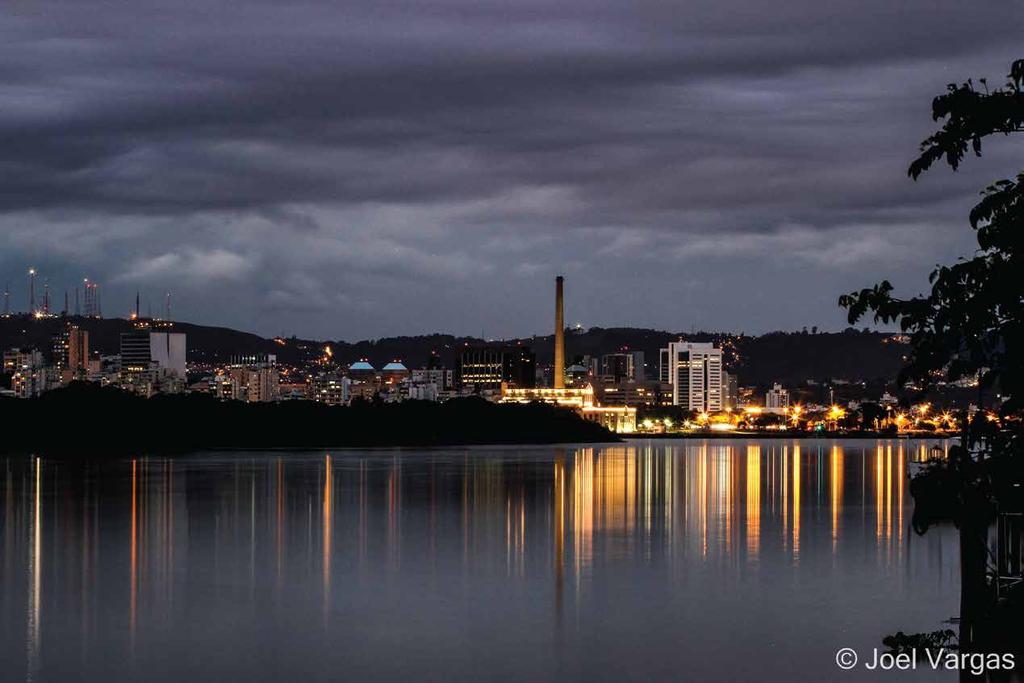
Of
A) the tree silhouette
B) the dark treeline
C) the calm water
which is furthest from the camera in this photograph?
the dark treeline

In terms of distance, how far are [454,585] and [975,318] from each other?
18.2 m

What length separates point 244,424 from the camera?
132375mm

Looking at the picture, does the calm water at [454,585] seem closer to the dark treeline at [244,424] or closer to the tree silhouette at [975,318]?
the tree silhouette at [975,318]

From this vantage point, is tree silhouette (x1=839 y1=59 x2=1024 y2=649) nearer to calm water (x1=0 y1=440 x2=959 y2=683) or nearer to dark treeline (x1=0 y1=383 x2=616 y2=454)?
calm water (x1=0 y1=440 x2=959 y2=683)

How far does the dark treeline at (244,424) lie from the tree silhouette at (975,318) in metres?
101

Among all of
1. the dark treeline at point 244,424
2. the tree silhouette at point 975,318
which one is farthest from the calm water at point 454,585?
the dark treeline at point 244,424

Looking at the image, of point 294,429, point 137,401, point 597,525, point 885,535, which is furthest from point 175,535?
point 294,429

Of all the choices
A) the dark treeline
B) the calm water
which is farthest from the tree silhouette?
the dark treeline

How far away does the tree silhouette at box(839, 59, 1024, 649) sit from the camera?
1145 cm

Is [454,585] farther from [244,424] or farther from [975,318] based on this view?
[244,424]

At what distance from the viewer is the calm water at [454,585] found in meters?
20.5

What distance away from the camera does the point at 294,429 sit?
5384 inches

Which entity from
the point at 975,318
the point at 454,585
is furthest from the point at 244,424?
the point at 975,318

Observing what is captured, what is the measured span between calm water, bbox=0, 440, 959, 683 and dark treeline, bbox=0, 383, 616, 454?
2238 inches
